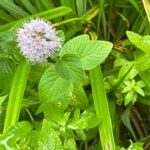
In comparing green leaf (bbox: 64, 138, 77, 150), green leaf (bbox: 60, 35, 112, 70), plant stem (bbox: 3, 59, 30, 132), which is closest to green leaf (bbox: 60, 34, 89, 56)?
green leaf (bbox: 60, 35, 112, 70)

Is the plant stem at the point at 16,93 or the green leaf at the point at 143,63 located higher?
the green leaf at the point at 143,63

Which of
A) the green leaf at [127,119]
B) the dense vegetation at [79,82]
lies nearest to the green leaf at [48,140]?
the dense vegetation at [79,82]

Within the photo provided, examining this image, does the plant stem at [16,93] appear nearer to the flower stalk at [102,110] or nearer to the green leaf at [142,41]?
the flower stalk at [102,110]

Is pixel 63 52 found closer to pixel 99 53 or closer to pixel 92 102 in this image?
pixel 99 53

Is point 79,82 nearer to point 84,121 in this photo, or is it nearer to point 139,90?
point 84,121

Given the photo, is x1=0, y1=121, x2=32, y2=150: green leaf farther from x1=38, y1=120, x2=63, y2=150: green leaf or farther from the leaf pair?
the leaf pair

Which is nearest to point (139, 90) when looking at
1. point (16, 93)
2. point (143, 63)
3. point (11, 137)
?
point (143, 63)

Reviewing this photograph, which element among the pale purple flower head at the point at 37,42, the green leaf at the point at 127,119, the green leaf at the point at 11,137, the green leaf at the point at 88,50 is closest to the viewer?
the green leaf at the point at 11,137
